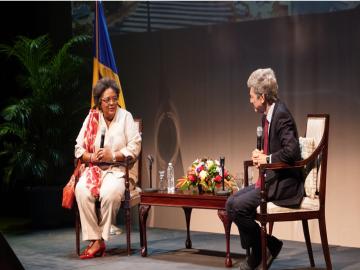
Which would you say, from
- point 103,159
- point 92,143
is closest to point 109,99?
point 92,143

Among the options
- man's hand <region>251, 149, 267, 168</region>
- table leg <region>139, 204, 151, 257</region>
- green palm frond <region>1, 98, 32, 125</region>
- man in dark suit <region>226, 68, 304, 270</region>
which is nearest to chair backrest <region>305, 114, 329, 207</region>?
man in dark suit <region>226, 68, 304, 270</region>

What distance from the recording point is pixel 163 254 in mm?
5770

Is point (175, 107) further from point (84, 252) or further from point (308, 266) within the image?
point (308, 266)

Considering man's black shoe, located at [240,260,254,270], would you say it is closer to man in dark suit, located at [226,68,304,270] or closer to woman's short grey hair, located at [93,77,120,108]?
man in dark suit, located at [226,68,304,270]

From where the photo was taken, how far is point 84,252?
5.77 meters

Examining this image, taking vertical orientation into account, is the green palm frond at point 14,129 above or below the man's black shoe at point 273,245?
above

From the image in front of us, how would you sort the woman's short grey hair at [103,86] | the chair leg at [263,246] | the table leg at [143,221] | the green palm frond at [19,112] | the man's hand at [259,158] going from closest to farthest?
the chair leg at [263,246]
the man's hand at [259,158]
the table leg at [143,221]
the woman's short grey hair at [103,86]
the green palm frond at [19,112]

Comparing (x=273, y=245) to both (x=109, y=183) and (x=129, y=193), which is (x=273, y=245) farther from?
(x=109, y=183)

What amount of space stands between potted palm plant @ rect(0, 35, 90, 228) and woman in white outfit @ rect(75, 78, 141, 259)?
1512 mm

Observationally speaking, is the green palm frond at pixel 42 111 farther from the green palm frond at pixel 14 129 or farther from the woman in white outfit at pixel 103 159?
the woman in white outfit at pixel 103 159

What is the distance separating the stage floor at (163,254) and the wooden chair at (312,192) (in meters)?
0.51

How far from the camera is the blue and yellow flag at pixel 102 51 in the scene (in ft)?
23.2

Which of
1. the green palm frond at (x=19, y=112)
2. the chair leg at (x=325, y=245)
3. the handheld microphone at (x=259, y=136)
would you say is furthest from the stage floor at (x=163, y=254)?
the green palm frond at (x=19, y=112)

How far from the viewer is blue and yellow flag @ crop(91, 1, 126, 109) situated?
708 cm
